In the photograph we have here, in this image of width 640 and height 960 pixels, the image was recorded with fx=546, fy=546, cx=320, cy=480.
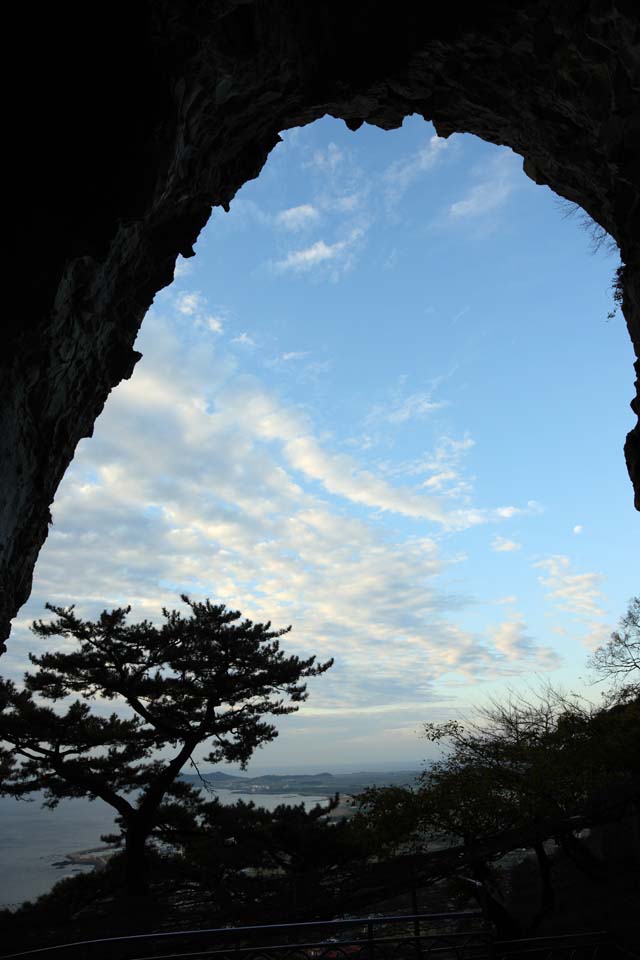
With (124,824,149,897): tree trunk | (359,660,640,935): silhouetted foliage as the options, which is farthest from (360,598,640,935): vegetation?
(124,824,149,897): tree trunk

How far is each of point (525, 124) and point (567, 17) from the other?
268cm

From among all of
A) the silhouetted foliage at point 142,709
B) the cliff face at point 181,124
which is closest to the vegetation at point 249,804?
the silhouetted foliage at point 142,709

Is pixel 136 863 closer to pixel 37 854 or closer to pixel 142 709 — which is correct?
pixel 142 709

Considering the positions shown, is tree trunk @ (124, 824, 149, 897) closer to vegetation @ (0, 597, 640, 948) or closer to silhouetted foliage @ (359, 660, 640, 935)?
vegetation @ (0, 597, 640, 948)

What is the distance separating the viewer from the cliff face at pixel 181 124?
798 cm

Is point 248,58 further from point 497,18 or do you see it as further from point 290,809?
point 290,809

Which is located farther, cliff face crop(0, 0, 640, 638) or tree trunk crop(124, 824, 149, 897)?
tree trunk crop(124, 824, 149, 897)

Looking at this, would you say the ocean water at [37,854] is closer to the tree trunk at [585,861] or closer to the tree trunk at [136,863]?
the tree trunk at [136,863]

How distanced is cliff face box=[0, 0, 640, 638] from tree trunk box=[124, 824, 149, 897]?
1025 centimetres

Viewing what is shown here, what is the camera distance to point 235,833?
15.8 m

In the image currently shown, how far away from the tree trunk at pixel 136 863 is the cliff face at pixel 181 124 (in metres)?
10.3

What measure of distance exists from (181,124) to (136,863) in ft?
59.7

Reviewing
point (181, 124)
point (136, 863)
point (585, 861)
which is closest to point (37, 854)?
point (136, 863)

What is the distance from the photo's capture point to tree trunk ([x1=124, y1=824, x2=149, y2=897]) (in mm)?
14938
